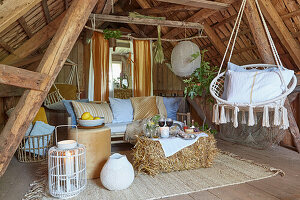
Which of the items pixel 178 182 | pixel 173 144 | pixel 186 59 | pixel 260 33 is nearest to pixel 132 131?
pixel 173 144

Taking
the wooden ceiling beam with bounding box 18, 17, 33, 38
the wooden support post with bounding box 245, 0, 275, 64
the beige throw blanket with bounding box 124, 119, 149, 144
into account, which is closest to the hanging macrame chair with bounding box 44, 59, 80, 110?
the wooden ceiling beam with bounding box 18, 17, 33, 38

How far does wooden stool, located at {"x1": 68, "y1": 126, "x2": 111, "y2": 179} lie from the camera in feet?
7.28

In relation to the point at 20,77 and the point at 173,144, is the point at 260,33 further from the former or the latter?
the point at 20,77

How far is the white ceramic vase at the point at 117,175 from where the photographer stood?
1919 millimetres

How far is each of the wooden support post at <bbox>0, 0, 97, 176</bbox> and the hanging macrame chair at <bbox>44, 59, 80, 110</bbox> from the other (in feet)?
7.77

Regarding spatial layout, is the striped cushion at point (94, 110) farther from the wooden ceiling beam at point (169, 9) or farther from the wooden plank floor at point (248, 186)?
the wooden ceiling beam at point (169, 9)

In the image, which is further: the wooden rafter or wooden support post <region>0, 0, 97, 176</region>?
the wooden rafter

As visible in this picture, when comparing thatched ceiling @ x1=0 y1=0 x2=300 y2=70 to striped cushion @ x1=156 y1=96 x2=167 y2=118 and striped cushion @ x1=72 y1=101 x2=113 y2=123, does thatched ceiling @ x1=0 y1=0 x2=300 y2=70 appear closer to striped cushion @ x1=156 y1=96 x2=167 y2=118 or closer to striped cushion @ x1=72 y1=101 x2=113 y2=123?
striped cushion @ x1=72 y1=101 x2=113 y2=123

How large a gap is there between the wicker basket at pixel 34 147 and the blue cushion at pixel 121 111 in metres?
1.06

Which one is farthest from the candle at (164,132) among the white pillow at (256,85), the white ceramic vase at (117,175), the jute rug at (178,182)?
the white pillow at (256,85)

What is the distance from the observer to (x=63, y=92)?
525 cm

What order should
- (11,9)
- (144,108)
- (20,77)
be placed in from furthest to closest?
(144,108) < (20,77) < (11,9)

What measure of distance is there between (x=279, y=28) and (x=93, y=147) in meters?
3.03

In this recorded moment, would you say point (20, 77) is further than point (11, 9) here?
Yes
